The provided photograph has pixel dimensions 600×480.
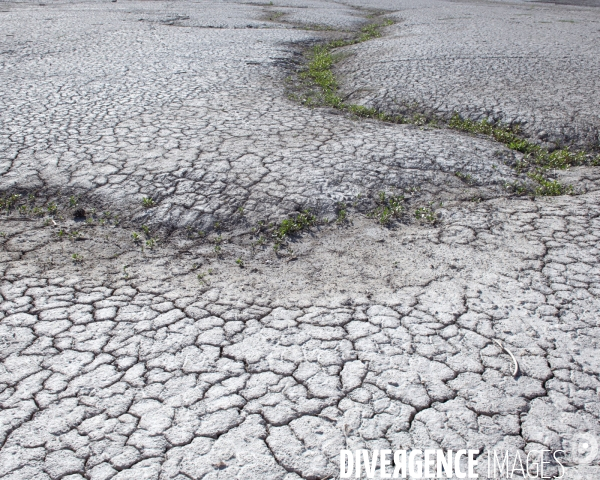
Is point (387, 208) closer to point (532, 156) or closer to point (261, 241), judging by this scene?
point (261, 241)

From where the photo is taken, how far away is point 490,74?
5887mm

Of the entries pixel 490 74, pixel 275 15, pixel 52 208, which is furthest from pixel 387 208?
pixel 275 15

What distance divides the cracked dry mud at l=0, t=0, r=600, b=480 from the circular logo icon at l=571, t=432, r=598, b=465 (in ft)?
0.10

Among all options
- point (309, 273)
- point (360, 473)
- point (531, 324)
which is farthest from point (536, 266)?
point (360, 473)

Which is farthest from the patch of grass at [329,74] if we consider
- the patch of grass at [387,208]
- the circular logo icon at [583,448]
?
the circular logo icon at [583,448]

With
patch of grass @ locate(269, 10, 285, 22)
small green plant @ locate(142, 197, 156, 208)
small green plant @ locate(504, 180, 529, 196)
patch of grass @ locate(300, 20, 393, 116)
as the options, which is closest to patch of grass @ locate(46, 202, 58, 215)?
small green plant @ locate(142, 197, 156, 208)

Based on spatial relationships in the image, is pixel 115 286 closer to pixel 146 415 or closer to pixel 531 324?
pixel 146 415

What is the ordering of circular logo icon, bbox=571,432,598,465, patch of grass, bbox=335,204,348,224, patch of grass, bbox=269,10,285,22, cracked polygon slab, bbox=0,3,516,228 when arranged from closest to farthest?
circular logo icon, bbox=571,432,598,465
patch of grass, bbox=335,204,348,224
cracked polygon slab, bbox=0,3,516,228
patch of grass, bbox=269,10,285,22

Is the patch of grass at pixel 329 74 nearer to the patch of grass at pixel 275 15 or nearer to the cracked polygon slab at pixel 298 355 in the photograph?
the patch of grass at pixel 275 15

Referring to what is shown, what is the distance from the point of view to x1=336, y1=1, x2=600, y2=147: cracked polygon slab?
187 inches

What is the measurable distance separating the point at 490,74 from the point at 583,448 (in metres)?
4.94

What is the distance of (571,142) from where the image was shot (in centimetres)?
434

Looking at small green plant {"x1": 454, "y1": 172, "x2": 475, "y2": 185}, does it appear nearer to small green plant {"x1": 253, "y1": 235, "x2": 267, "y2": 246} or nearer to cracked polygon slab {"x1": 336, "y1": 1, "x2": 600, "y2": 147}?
A: cracked polygon slab {"x1": 336, "y1": 1, "x2": 600, "y2": 147}

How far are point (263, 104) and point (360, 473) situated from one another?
4.00 m
